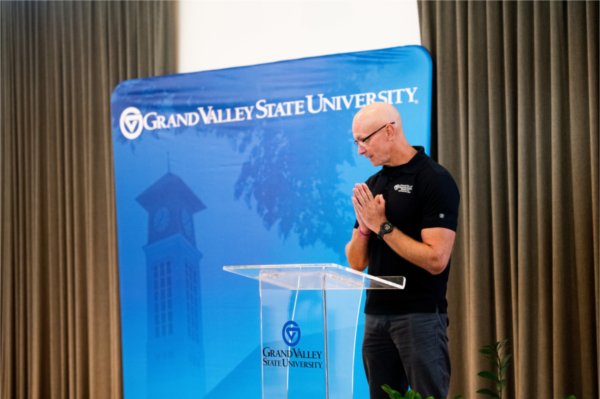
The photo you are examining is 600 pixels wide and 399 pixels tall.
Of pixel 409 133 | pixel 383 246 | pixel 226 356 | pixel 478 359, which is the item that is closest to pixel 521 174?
pixel 409 133

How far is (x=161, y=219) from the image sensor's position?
480cm

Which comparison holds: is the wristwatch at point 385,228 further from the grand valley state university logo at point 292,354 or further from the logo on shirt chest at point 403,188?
the grand valley state university logo at point 292,354

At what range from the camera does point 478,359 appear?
417cm

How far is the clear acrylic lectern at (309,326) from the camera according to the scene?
230 cm

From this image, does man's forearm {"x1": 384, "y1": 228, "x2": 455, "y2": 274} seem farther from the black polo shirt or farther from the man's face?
the man's face

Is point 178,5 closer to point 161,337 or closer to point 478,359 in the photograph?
point 161,337

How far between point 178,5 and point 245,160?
4.84 ft

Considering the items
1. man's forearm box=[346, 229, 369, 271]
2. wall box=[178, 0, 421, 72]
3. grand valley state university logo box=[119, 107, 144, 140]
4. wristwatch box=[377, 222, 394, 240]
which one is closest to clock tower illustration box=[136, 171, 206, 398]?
grand valley state university logo box=[119, 107, 144, 140]

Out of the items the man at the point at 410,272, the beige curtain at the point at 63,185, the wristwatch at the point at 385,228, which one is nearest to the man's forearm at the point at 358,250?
the man at the point at 410,272

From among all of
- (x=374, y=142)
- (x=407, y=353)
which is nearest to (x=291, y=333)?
(x=407, y=353)

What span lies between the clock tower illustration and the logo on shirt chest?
1.89 m

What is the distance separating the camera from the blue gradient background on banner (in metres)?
4.28

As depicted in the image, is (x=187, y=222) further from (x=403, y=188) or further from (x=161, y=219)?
(x=403, y=188)

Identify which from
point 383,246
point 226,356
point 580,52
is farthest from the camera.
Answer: point 226,356
